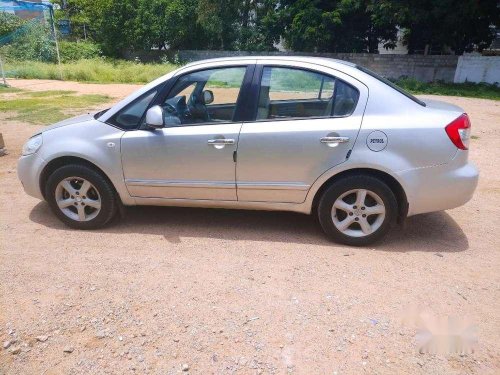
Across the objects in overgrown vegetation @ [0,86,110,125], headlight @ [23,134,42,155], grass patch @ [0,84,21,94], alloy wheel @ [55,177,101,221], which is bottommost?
grass patch @ [0,84,21,94]

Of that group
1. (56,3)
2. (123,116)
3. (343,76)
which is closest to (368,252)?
(343,76)

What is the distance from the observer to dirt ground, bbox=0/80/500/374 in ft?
7.98

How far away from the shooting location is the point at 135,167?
12.8 ft

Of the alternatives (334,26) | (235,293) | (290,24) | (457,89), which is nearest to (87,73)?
(290,24)

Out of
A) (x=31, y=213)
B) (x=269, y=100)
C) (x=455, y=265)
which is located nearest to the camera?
(x=455, y=265)

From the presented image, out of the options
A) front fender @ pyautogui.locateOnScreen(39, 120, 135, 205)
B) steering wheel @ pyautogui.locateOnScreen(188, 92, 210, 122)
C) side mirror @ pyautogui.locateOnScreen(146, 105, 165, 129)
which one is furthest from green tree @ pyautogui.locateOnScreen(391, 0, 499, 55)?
front fender @ pyautogui.locateOnScreen(39, 120, 135, 205)

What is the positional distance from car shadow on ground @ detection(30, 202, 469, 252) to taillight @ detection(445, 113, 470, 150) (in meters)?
0.91

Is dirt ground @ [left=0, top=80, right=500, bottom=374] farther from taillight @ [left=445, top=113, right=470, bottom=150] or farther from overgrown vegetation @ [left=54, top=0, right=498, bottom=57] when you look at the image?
overgrown vegetation @ [left=54, top=0, right=498, bottom=57]

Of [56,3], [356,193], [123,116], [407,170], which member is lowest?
[356,193]

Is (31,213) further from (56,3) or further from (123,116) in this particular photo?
(56,3)

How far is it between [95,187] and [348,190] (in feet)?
7.99

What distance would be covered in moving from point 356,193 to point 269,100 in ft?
3.82

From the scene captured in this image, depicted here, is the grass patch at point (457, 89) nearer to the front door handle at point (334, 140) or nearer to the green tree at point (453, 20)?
the green tree at point (453, 20)

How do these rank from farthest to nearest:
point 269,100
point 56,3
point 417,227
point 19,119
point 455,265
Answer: point 56,3 < point 19,119 < point 417,227 < point 269,100 < point 455,265
